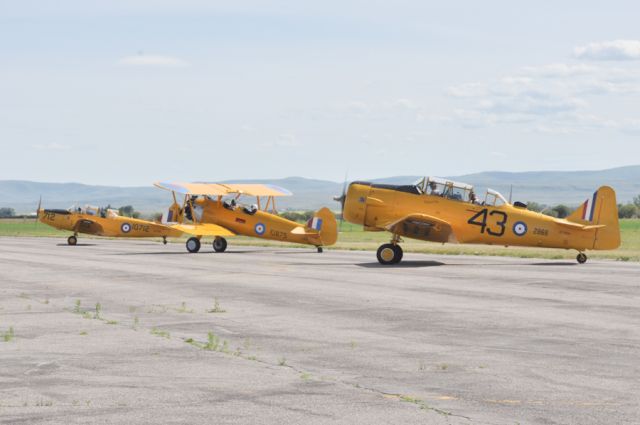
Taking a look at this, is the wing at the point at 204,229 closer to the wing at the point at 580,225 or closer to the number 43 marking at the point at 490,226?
the number 43 marking at the point at 490,226

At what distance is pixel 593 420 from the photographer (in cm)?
903

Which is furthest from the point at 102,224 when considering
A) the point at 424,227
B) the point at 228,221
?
the point at 424,227

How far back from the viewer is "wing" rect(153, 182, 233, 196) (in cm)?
4450

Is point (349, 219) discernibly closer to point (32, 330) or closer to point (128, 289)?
point (128, 289)

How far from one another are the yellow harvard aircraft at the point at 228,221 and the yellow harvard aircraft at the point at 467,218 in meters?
10.2

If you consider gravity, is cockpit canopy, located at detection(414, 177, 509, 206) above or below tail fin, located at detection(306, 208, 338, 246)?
above

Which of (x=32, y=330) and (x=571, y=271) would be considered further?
(x=571, y=271)

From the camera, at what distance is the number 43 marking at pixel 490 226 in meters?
31.5

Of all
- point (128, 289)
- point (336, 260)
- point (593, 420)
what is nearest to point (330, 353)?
point (593, 420)

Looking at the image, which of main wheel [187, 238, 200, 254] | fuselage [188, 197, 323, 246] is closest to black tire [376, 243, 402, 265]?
fuselage [188, 197, 323, 246]

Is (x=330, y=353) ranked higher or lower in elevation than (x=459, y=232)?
lower

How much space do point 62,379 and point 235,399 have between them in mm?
2200

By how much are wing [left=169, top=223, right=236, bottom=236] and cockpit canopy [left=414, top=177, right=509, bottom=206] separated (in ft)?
44.1

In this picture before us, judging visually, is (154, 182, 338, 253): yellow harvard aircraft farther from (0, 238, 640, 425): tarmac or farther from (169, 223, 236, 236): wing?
(0, 238, 640, 425): tarmac
